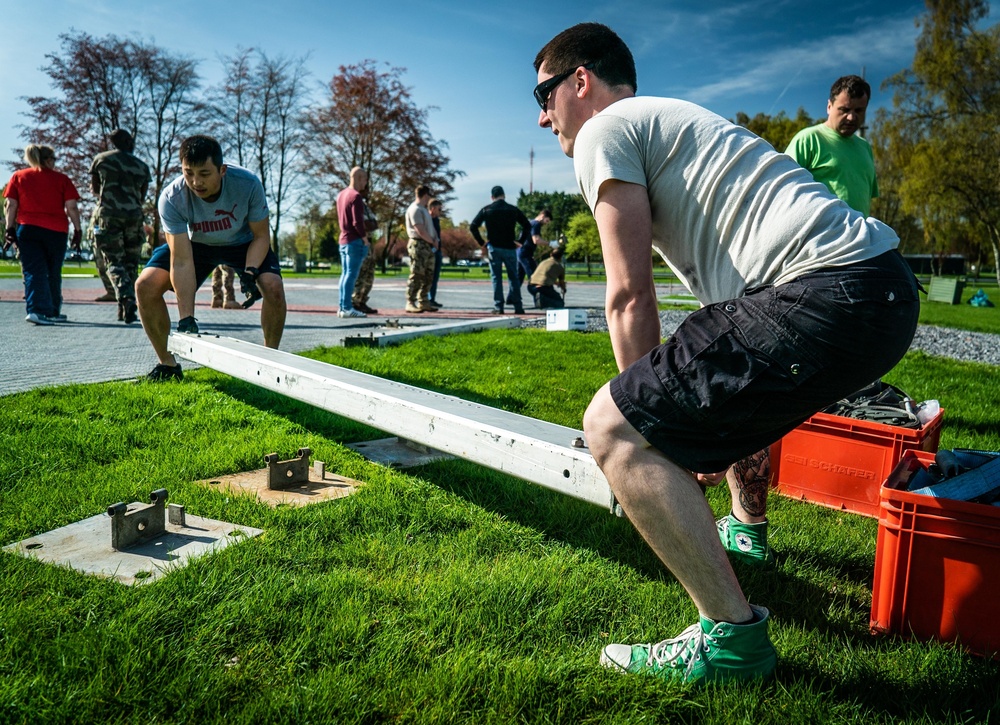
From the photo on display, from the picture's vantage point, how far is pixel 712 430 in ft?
6.08

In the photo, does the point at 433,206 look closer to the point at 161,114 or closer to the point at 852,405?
the point at 852,405

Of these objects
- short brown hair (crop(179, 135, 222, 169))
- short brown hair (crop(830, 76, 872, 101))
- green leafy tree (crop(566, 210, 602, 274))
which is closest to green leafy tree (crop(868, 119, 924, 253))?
green leafy tree (crop(566, 210, 602, 274))

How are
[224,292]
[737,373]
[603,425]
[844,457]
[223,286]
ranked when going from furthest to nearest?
1. [224,292]
2. [223,286]
3. [844,457]
4. [603,425]
5. [737,373]

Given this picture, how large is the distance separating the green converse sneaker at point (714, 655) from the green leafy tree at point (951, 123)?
39686 millimetres

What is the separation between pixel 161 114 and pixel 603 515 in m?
35.9

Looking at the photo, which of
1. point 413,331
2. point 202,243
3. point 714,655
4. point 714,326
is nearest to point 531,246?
point 413,331

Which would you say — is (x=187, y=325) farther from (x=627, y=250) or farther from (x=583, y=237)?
(x=583, y=237)

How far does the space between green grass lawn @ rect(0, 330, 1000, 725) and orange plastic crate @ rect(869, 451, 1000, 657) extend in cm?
8

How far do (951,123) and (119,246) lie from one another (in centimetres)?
3966

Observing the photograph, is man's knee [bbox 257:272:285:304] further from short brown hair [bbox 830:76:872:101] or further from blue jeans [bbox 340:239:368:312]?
blue jeans [bbox 340:239:368:312]

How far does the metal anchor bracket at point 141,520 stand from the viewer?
265cm

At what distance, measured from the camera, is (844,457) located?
3480 millimetres

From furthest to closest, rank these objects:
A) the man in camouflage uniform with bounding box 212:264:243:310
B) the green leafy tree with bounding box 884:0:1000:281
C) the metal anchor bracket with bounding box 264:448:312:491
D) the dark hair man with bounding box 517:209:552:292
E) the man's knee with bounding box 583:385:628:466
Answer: the green leafy tree with bounding box 884:0:1000:281
the dark hair man with bounding box 517:209:552:292
the man in camouflage uniform with bounding box 212:264:243:310
the metal anchor bracket with bounding box 264:448:312:491
the man's knee with bounding box 583:385:628:466

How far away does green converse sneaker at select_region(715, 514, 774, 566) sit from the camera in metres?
2.79
